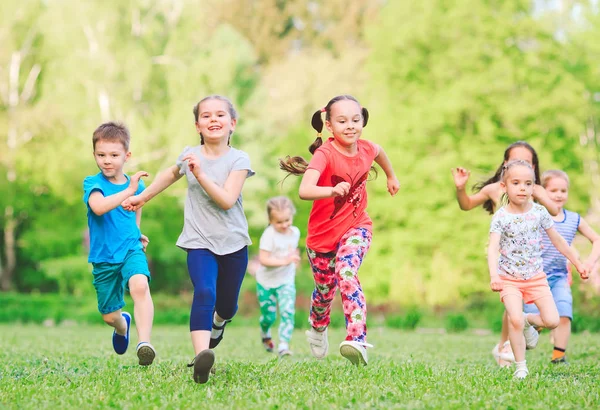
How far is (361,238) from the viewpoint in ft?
21.1

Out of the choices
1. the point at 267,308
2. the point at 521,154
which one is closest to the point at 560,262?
the point at 521,154

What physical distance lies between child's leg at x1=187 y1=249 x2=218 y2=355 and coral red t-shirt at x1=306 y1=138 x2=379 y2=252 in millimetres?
1184

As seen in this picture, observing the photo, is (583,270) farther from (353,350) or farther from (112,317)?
(112,317)

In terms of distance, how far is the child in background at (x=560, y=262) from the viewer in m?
8.02

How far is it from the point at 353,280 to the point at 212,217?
1.27m

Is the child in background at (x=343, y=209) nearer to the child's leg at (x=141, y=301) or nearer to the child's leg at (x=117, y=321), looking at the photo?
the child's leg at (x=141, y=301)

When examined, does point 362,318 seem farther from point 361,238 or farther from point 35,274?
point 35,274

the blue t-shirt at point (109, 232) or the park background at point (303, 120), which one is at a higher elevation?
the park background at point (303, 120)

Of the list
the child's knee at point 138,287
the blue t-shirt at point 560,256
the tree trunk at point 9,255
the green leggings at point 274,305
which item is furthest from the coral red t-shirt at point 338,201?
the tree trunk at point 9,255

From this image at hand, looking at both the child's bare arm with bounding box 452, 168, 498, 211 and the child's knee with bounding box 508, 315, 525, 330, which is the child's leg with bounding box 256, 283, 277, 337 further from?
the child's knee with bounding box 508, 315, 525, 330

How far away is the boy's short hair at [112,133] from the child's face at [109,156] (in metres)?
0.04

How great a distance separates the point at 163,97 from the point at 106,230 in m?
23.9

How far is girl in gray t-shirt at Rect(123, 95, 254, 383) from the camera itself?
222 inches

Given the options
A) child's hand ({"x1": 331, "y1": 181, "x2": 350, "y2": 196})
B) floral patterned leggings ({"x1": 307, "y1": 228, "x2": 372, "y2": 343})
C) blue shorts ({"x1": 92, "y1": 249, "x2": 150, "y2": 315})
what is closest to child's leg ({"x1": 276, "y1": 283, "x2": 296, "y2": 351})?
floral patterned leggings ({"x1": 307, "y1": 228, "x2": 372, "y2": 343})
